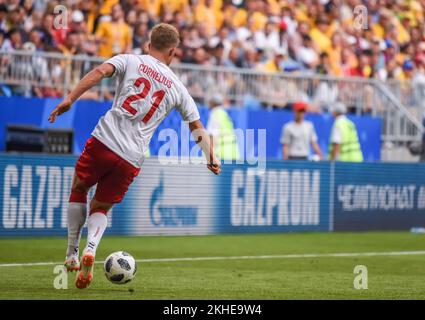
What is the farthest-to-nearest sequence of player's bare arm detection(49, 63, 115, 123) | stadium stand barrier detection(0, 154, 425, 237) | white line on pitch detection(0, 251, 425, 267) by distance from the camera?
stadium stand barrier detection(0, 154, 425, 237) < white line on pitch detection(0, 251, 425, 267) < player's bare arm detection(49, 63, 115, 123)

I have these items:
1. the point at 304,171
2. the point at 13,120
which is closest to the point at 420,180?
the point at 304,171

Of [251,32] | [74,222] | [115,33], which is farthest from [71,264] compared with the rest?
[251,32]

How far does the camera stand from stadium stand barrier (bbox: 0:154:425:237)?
51.6 feet

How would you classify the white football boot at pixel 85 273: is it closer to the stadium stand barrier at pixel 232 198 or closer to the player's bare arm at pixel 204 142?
the player's bare arm at pixel 204 142

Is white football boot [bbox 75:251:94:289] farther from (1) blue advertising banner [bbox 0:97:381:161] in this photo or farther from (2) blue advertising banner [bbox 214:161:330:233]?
(2) blue advertising banner [bbox 214:161:330:233]

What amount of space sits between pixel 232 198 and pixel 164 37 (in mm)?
8665

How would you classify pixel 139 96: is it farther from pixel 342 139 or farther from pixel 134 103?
pixel 342 139

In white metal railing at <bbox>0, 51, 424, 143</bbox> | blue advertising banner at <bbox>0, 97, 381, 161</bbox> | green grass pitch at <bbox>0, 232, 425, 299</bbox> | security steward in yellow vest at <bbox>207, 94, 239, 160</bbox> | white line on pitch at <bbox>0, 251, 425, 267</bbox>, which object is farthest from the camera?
security steward in yellow vest at <bbox>207, 94, 239, 160</bbox>

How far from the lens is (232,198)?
1828cm

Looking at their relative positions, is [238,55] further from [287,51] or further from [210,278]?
[210,278]

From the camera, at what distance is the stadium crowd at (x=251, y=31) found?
19.9m

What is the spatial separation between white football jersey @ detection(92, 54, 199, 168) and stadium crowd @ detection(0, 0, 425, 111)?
9.01m

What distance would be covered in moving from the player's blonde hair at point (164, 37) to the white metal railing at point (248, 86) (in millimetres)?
8841

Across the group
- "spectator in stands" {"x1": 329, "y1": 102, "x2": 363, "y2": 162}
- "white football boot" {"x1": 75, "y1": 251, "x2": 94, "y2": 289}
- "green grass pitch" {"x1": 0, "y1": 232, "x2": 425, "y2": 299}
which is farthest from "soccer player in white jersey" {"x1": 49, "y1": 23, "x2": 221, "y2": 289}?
"spectator in stands" {"x1": 329, "y1": 102, "x2": 363, "y2": 162}
